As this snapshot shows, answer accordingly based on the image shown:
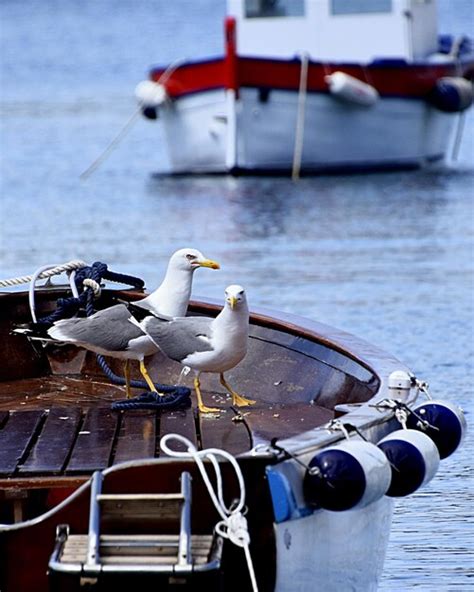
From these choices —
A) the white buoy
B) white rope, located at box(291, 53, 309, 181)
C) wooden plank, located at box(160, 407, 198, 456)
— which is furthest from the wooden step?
the white buoy

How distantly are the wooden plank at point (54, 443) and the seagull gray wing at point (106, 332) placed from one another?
26 cm

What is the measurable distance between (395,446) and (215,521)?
25.2 inches

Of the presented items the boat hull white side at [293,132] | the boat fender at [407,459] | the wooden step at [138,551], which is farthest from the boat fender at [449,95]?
the wooden step at [138,551]

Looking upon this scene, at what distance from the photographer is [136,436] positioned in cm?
568

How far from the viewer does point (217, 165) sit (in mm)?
22531

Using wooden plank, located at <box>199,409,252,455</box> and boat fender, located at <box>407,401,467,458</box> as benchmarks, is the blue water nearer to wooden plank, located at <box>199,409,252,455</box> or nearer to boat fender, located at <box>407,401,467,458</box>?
wooden plank, located at <box>199,409,252,455</box>

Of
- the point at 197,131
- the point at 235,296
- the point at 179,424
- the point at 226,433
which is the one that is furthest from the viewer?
the point at 197,131

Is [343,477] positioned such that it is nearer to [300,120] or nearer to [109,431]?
[109,431]

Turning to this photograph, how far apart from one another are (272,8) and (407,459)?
1747 centimetres

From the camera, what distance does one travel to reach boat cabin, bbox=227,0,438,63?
852 inches

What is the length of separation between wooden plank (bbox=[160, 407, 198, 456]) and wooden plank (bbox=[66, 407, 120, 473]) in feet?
0.57

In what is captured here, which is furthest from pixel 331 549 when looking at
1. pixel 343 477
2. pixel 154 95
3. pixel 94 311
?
pixel 154 95

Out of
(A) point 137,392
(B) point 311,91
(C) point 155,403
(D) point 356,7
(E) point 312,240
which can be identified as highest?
(C) point 155,403

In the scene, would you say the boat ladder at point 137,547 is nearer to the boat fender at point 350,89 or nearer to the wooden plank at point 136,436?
the wooden plank at point 136,436
